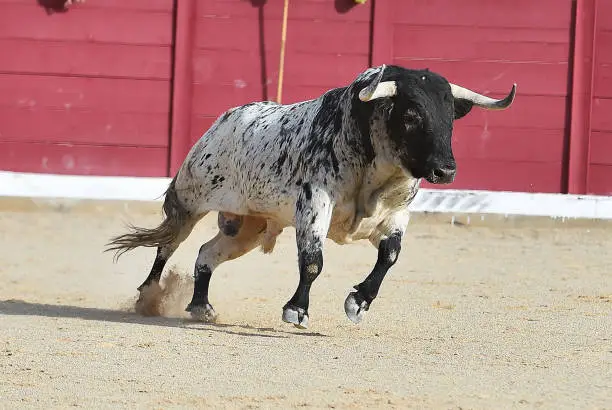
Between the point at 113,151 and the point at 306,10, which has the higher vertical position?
the point at 306,10

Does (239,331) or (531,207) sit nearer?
(239,331)

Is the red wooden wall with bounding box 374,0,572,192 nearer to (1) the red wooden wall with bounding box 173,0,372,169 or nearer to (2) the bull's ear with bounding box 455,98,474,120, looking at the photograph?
(1) the red wooden wall with bounding box 173,0,372,169

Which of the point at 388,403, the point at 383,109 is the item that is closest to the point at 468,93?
the point at 383,109

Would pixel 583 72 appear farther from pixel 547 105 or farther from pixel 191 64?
pixel 191 64

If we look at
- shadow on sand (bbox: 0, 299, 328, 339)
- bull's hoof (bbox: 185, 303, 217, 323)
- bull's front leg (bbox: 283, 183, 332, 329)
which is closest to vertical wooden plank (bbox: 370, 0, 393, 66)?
shadow on sand (bbox: 0, 299, 328, 339)

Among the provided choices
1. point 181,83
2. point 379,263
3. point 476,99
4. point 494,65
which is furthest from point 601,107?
point 379,263

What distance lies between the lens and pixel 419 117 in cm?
603

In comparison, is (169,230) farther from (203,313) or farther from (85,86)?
(85,86)

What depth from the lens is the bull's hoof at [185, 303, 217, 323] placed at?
264 inches

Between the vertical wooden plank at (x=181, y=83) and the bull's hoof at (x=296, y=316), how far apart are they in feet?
19.3

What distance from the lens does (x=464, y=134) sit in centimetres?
1189

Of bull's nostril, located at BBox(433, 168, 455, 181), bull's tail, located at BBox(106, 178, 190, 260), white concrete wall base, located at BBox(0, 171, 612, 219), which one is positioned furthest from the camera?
white concrete wall base, located at BBox(0, 171, 612, 219)

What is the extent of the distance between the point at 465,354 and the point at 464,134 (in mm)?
6376

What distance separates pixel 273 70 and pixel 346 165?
5727mm
